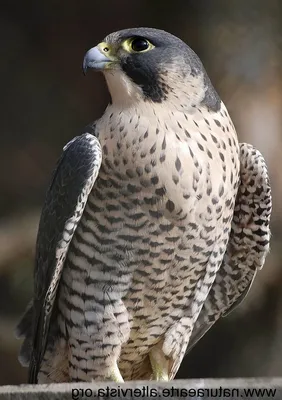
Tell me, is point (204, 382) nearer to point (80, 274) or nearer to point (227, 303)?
point (80, 274)

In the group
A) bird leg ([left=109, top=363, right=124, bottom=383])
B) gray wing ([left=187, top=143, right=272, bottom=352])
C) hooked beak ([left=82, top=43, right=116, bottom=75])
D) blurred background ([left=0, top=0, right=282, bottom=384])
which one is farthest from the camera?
blurred background ([left=0, top=0, right=282, bottom=384])

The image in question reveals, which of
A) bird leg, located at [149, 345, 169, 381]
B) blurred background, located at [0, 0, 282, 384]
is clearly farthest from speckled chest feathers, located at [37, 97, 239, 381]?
blurred background, located at [0, 0, 282, 384]

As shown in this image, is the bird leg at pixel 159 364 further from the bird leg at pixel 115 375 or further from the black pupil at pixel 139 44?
the black pupil at pixel 139 44

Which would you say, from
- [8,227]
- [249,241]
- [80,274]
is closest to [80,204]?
[80,274]

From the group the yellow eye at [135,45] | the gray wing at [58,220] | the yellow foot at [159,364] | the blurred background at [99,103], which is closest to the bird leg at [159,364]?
the yellow foot at [159,364]

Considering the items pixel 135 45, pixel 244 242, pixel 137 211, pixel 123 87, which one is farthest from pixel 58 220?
pixel 244 242

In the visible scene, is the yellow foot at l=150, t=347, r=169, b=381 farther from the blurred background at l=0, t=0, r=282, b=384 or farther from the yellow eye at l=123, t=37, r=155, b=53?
the blurred background at l=0, t=0, r=282, b=384

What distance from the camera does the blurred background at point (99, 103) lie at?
3594 millimetres

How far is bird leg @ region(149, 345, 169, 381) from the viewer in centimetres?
240

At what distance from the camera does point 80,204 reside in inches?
82.6

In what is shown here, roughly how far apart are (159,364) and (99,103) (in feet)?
5.61


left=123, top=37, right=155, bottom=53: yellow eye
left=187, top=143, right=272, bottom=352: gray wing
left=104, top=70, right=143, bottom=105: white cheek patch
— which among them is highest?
left=123, top=37, right=155, bottom=53: yellow eye

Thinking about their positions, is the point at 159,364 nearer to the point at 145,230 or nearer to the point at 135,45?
the point at 145,230

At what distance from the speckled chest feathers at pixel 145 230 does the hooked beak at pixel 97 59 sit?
133mm
